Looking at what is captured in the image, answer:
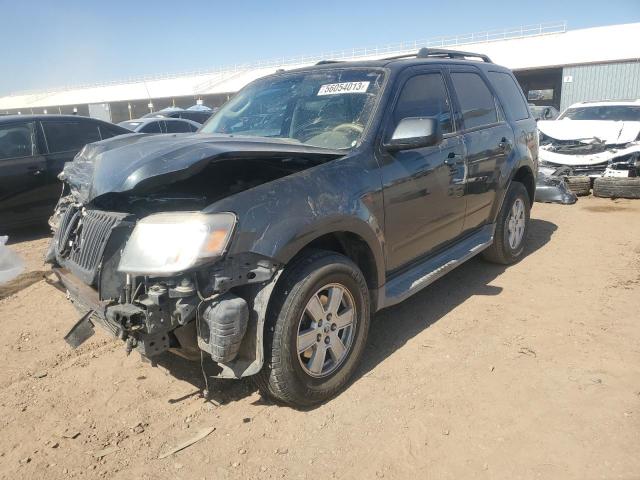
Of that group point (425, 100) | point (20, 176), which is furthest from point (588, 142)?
point (20, 176)

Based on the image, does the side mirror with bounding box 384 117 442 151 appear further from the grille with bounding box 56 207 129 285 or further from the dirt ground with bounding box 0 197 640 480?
the grille with bounding box 56 207 129 285

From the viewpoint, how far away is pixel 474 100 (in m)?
4.25

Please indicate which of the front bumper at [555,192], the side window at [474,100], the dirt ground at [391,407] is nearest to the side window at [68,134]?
the dirt ground at [391,407]

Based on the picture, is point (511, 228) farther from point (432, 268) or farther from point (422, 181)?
point (422, 181)

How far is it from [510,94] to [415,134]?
2561mm

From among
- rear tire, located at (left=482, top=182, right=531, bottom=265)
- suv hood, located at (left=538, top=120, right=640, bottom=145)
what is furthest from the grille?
suv hood, located at (left=538, top=120, right=640, bottom=145)

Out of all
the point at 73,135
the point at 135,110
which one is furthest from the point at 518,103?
the point at 135,110

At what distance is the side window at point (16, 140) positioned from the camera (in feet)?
20.7

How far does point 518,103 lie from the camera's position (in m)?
5.12

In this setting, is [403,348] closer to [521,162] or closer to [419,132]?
[419,132]

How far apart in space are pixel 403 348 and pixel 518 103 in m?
3.20

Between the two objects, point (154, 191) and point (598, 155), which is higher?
point (154, 191)

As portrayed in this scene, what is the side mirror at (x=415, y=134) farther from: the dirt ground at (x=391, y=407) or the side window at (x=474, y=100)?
the dirt ground at (x=391, y=407)

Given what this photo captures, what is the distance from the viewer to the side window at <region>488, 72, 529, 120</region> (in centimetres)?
474
